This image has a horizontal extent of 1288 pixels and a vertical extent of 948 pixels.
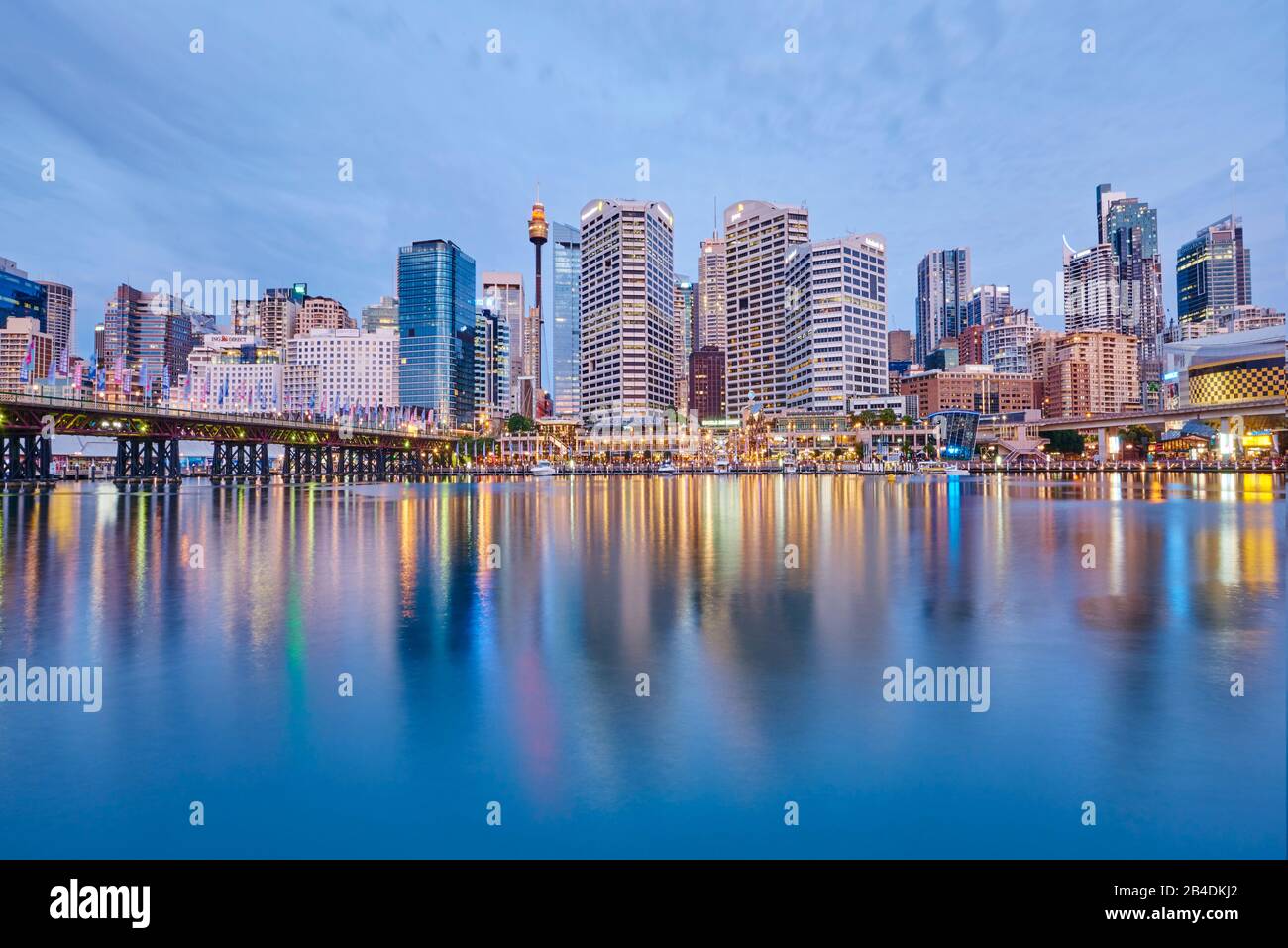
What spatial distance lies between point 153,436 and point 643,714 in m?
116

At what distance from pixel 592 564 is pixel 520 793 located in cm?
Result: 1894

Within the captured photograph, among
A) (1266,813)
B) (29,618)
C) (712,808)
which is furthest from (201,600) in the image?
(1266,813)

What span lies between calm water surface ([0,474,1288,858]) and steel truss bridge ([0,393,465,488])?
7585 cm

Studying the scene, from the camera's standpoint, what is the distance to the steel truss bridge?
84.5m

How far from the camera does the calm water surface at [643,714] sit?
28.2ft

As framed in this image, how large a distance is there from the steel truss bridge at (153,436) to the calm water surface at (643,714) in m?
75.9

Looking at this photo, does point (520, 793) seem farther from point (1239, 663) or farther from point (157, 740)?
point (1239, 663)

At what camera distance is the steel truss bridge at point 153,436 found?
277 ft

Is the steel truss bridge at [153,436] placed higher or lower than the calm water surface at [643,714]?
higher

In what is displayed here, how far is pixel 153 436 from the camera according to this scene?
103812mm

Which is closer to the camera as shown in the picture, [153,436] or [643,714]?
[643,714]

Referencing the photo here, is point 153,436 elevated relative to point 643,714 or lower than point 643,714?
elevated

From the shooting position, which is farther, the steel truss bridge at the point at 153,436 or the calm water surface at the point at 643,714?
the steel truss bridge at the point at 153,436
